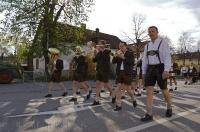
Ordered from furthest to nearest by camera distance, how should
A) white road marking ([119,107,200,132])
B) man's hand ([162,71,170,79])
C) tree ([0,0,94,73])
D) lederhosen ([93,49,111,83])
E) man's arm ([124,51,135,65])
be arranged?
tree ([0,0,94,73]), lederhosen ([93,49,111,83]), man's arm ([124,51,135,65]), man's hand ([162,71,170,79]), white road marking ([119,107,200,132])

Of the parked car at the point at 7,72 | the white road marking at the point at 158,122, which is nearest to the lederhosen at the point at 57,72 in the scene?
the white road marking at the point at 158,122

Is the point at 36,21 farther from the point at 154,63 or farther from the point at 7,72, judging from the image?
the point at 154,63

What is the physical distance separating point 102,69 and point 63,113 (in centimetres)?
269

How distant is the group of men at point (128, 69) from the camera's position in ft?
32.3

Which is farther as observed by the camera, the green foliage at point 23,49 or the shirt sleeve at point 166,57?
the green foliage at point 23,49

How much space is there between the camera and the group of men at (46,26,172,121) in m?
9.84

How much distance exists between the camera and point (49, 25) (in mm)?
38469

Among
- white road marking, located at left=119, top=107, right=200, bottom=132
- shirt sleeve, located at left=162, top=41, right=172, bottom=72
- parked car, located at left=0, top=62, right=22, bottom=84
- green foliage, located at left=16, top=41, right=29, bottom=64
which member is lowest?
white road marking, located at left=119, top=107, right=200, bottom=132

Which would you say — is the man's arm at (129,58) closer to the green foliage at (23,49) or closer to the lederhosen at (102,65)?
the lederhosen at (102,65)

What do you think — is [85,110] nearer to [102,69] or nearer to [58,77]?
[102,69]

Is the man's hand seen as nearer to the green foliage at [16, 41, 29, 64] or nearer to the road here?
the road

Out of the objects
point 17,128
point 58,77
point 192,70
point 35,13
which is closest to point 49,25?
point 35,13

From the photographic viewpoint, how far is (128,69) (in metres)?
12.5

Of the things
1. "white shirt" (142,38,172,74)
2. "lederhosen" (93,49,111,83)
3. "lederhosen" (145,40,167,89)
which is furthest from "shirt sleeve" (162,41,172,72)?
"lederhosen" (93,49,111,83)
